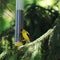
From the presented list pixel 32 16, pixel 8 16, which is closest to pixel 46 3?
pixel 32 16

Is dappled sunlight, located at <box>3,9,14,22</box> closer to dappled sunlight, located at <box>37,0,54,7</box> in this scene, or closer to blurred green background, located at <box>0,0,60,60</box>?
blurred green background, located at <box>0,0,60,60</box>

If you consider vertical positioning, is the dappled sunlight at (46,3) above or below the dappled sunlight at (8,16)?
above

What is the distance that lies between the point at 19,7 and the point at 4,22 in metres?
0.26

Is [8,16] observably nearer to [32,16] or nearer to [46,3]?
[32,16]

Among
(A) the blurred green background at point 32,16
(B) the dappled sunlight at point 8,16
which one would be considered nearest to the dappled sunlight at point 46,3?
(A) the blurred green background at point 32,16

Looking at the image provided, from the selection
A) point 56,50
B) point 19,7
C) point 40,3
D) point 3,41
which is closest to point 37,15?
point 40,3

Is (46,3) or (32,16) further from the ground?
(46,3)

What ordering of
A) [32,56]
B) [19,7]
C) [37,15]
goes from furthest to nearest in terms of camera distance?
1. [37,15]
2. [19,7]
3. [32,56]

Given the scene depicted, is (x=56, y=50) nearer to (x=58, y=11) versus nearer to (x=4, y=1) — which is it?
(x=58, y=11)

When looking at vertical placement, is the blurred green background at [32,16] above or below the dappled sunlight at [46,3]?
below

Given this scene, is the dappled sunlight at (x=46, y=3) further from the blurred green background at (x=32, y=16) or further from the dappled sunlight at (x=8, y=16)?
the dappled sunlight at (x=8, y=16)

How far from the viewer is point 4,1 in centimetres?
223

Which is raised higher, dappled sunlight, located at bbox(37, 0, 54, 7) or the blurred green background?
dappled sunlight, located at bbox(37, 0, 54, 7)

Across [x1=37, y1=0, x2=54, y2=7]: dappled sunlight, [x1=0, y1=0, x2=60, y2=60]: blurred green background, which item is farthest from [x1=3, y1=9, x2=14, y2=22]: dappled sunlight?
[x1=37, y1=0, x2=54, y2=7]: dappled sunlight
